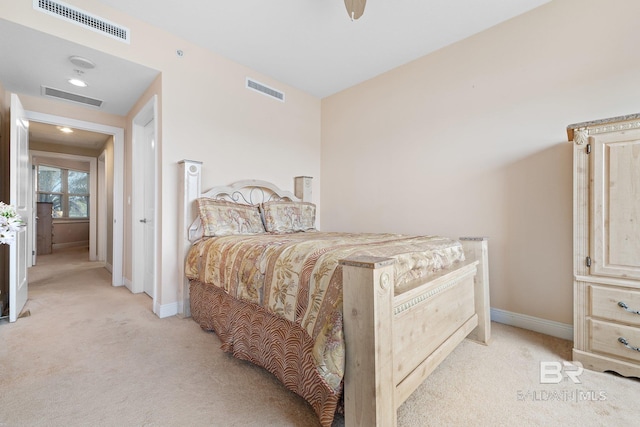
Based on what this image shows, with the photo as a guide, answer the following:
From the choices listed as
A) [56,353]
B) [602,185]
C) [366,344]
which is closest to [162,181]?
[56,353]

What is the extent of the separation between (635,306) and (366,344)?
179cm

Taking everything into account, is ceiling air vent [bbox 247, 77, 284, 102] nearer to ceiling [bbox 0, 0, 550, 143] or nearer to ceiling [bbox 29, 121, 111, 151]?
ceiling [bbox 0, 0, 550, 143]

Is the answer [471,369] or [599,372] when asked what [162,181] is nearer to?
[471,369]

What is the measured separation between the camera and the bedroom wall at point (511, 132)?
6.92 feet

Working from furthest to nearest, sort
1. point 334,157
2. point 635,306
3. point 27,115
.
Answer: point 334,157, point 27,115, point 635,306

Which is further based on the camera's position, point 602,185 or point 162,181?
point 162,181

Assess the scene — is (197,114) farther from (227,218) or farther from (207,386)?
(207,386)

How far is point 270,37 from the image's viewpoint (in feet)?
9.22

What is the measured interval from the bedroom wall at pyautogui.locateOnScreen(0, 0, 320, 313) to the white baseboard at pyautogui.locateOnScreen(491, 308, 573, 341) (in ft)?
9.16

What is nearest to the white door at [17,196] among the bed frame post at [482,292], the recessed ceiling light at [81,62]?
the recessed ceiling light at [81,62]

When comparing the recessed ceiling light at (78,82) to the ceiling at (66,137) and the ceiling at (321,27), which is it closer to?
the ceiling at (321,27)

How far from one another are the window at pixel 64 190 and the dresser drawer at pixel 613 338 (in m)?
10.2

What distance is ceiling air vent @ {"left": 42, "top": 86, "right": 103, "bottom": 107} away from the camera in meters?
3.06

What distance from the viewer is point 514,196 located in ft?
7.98
